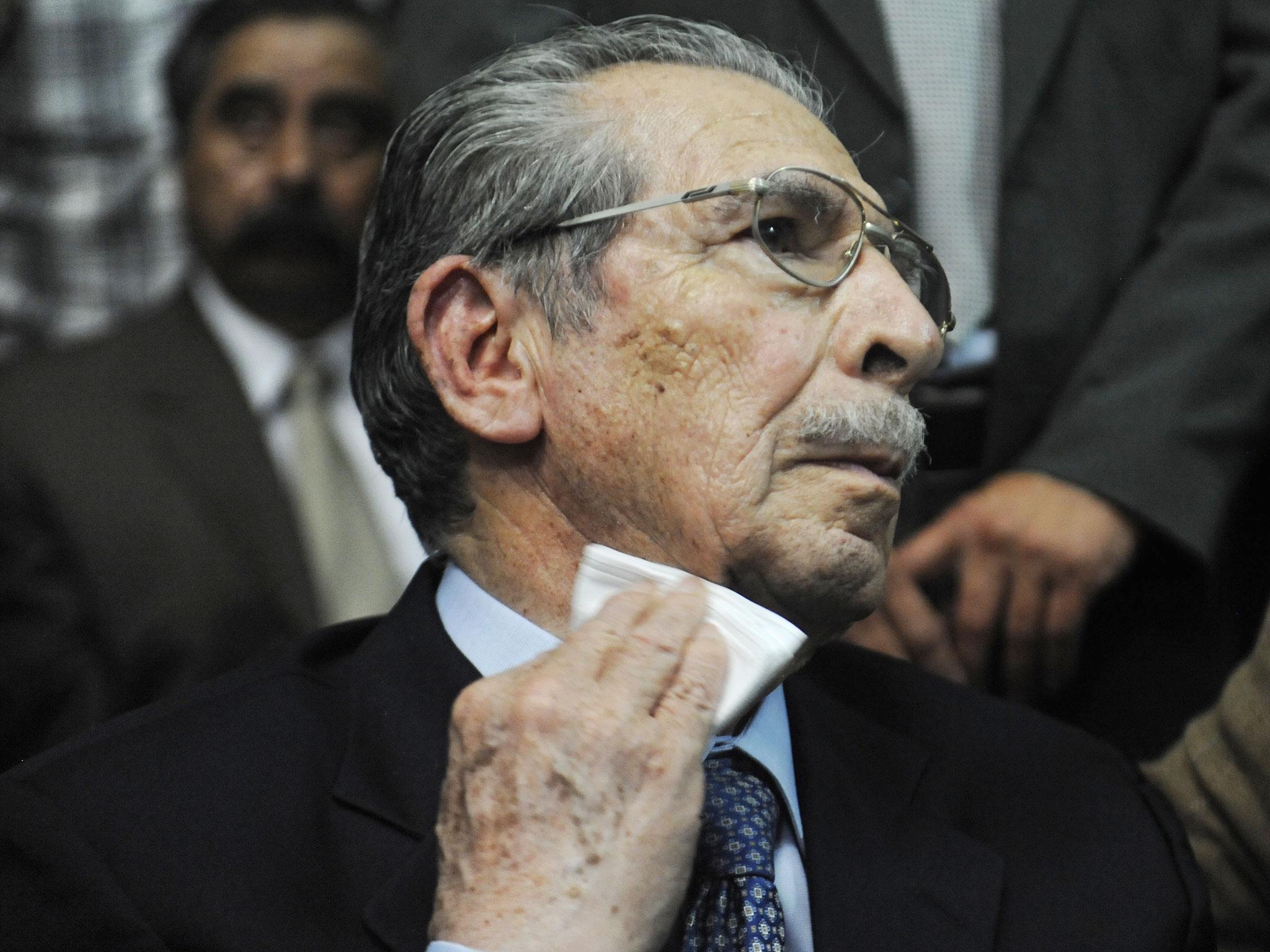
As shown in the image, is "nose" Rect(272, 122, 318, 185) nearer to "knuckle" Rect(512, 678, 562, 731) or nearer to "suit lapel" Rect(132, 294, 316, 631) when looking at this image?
"suit lapel" Rect(132, 294, 316, 631)

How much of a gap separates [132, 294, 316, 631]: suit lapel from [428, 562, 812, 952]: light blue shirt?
3.83 ft

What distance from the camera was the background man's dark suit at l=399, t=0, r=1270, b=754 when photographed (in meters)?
2.88

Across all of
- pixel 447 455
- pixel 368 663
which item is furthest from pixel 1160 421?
pixel 368 663

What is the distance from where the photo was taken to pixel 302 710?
218 cm

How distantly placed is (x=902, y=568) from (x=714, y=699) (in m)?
1.08

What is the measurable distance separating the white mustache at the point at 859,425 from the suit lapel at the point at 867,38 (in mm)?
938

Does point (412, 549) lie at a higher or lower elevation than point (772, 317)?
lower

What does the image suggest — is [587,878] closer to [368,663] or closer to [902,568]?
[368,663]

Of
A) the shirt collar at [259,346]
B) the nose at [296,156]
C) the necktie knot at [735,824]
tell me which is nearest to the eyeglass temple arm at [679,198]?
the necktie knot at [735,824]

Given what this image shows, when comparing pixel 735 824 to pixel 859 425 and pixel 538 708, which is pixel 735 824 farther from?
pixel 859 425

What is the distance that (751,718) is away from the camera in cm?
222

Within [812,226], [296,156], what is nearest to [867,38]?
[812,226]

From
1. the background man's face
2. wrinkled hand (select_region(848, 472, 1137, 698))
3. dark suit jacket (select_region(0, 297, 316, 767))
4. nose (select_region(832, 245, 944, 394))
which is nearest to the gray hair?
nose (select_region(832, 245, 944, 394))

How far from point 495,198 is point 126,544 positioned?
4.91 feet
